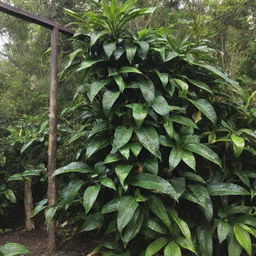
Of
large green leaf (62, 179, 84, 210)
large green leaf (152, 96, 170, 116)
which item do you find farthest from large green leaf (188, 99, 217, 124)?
large green leaf (62, 179, 84, 210)

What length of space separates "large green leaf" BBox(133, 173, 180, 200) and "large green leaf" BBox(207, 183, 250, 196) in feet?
0.91

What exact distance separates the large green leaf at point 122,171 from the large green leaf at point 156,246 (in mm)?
372

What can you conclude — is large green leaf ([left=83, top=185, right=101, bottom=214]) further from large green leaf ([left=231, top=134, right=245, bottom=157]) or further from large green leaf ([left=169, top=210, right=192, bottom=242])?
large green leaf ([left=231, top=134, right=245, bottom=157])

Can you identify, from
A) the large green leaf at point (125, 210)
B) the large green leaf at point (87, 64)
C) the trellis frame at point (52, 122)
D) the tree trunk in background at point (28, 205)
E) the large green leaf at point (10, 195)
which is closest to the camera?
the large green leaf at point (125, 210)

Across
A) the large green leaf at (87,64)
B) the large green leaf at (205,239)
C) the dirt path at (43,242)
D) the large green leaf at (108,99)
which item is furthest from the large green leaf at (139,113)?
the dirt path at (43,242)

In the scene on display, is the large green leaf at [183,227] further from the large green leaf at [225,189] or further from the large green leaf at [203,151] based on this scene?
the large green leaf at [203,151]

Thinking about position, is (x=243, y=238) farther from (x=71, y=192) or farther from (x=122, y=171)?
(x=71, y=192)

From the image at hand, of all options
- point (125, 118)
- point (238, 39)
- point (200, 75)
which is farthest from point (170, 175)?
point (238, 39)

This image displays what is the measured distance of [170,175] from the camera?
1541 mm

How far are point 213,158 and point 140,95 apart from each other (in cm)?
56

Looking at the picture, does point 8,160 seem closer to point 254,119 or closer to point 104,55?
point 104,55

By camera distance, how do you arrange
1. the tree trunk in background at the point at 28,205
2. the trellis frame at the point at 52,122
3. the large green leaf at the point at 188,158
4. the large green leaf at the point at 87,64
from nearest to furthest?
the large green leaf at the point at 188,158
the large green leaf at the point at 87,64
the trellis frame at the point at 52,122
the tree trunk in background at the point at 28,205

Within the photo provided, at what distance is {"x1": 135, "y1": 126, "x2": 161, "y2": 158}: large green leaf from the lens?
137 centimetres

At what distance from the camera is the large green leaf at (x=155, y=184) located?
4.29 ft
